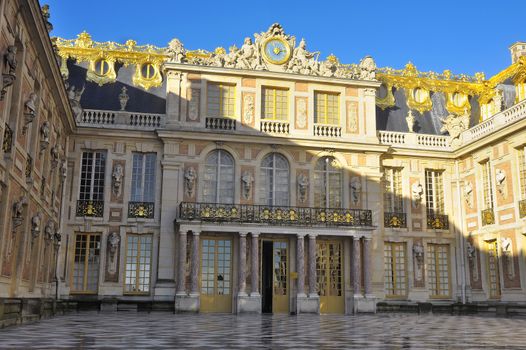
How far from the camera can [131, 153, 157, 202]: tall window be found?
78.0 ft

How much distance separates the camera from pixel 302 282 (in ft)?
75.6

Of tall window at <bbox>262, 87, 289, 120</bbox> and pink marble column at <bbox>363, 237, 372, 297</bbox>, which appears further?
tall window at <bbox>262, 87, 289, 120</bbox>

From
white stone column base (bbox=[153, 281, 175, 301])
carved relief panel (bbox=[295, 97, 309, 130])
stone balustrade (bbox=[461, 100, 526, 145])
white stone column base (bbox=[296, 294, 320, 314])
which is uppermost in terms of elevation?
carved relief panel (bbox=[295, 97, 309, 130])

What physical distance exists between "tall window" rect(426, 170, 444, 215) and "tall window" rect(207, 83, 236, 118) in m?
9.31

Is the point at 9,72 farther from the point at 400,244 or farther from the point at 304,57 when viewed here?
the point at 400,244

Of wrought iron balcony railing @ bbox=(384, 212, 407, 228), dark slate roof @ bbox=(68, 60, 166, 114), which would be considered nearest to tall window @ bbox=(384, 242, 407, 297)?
wrought iron balcony railing @ bbox=(384, 212, 407, 228)

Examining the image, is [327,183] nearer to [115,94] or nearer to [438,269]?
[438,269]

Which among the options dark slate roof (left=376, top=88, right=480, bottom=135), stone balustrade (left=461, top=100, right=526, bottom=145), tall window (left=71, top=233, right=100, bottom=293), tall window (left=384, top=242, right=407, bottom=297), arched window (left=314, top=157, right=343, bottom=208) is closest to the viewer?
stone balustrade (left=461, top=100, right=526, bottom=145)

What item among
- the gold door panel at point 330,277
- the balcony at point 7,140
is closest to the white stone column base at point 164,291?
the gold door panel at point 330,277

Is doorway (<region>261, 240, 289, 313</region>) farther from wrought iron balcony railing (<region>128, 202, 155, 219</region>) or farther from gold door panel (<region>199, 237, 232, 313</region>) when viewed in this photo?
wrought iron balcony railing (<region>128, 202, 155, 219</region>)

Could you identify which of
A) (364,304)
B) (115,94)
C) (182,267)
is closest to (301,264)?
(364,304)

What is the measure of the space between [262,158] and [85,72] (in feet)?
28.3

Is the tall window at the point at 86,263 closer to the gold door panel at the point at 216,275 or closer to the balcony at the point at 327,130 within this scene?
the gold door panel at the point at 216,275

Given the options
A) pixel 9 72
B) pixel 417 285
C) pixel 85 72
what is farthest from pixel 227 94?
pixel 9 72
